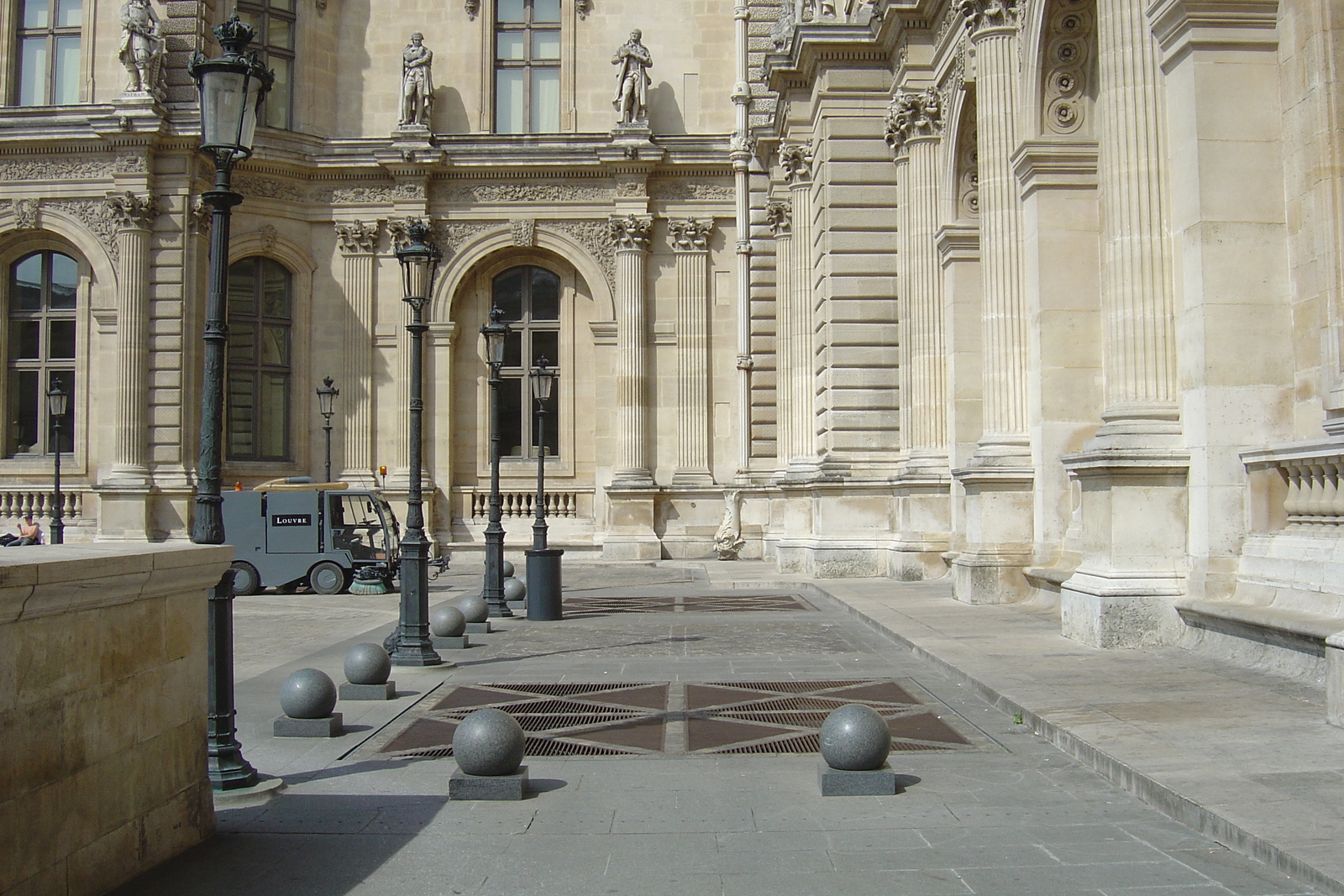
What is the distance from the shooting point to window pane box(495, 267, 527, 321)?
3384 centimetres

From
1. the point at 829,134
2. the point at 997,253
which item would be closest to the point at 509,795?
the point at 997,253

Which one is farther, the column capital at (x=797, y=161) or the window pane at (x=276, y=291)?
the window pane at (x=276, y=291)

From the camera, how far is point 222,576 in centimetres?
678

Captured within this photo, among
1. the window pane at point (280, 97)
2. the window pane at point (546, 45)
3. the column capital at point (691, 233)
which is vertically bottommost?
the column capital at point (691, 233)

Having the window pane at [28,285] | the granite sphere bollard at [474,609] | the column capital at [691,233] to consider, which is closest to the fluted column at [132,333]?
the window pane at [28,285]

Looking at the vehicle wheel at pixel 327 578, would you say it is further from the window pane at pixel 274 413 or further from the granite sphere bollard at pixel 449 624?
the granite sphere bollard at pixel 449 624

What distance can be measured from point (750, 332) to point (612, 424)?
4401 mm

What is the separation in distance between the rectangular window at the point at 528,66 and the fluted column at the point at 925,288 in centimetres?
1519

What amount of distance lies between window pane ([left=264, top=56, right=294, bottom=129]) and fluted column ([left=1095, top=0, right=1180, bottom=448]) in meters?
25.9

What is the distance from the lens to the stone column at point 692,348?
31828 mm

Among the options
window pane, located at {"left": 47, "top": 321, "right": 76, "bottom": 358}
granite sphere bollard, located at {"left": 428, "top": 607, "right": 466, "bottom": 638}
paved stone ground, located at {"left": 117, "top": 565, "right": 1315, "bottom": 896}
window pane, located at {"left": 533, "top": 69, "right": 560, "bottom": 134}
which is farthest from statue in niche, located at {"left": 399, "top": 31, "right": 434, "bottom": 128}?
paved stone ground, located at {"left": 117, "top": 565, "right": 1315, "bottom": 896}

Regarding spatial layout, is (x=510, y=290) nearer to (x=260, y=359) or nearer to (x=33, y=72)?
(x=260, y=359)

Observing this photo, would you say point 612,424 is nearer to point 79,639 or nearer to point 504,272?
point 504,272

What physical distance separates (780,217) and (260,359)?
14.1 meters
